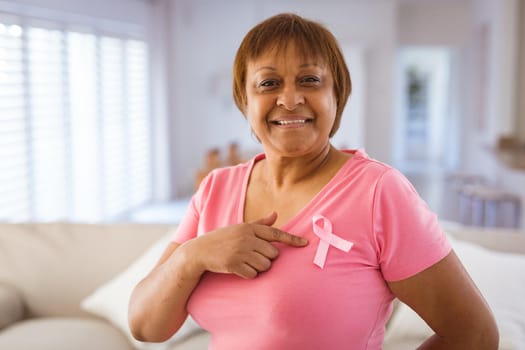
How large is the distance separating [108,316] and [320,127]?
4.80 ft

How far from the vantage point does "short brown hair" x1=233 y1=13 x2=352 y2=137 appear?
1.07 metres

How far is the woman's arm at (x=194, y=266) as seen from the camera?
3.32 feet

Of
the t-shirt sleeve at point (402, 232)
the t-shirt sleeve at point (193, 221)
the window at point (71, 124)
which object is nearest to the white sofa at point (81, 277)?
the t-shirt sleeve at point (193, 221)

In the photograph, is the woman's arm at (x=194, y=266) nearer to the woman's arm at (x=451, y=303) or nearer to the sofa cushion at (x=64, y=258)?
the woman's arm at (x=451, y=303)

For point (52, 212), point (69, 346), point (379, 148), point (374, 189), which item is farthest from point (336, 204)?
point (379, 148)

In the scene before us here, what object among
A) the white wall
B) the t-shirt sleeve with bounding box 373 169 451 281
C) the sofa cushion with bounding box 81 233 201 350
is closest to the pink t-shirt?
the t-shirt sleeve with bounding box 373 169 451 281

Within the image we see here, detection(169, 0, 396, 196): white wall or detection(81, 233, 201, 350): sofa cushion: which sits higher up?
detection(169, 0, 396, 196): white wall

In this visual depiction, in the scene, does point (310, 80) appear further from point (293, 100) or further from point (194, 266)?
point (194, 266)

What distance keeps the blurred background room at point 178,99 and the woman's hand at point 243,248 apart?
3.19m

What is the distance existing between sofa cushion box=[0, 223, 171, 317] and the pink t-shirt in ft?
4.89

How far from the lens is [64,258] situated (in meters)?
2.45

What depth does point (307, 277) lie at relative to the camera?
988 mm

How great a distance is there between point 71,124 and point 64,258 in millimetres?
2575

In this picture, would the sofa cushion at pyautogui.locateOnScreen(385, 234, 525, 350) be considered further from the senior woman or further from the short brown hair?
the short brown hair
